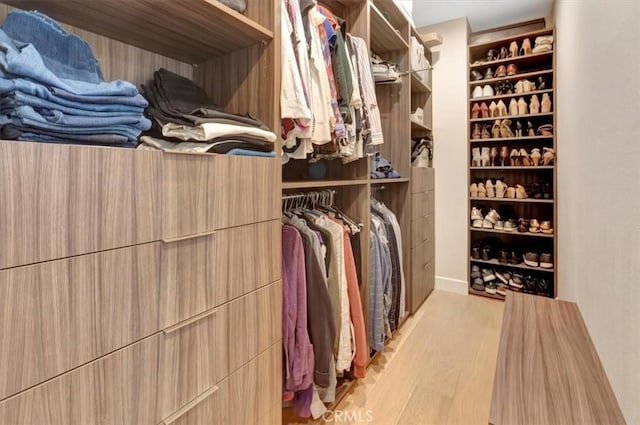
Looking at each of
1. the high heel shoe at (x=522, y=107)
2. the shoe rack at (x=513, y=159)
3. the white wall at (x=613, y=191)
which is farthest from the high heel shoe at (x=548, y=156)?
→ the white wall at (x=613, y=191)

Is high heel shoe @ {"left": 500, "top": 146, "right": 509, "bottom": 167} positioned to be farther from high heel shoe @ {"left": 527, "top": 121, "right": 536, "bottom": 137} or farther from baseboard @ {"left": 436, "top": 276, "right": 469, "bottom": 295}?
baseboard @ {"left": 436, "top": 276, "right": 469, "bottom": 295}

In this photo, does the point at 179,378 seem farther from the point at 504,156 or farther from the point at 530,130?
the point at 530,130

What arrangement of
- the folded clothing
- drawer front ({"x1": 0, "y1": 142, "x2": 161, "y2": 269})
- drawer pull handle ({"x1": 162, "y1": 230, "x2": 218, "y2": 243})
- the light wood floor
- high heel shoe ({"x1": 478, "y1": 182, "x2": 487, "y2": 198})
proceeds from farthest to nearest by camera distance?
1. high heel shoe ({"x1": 478, "y1": 182, "x2": 487, "y2": 198})
2. the folded clothing
3. the light wood floor
4. drawer pull handle ({"x1": 162, "y1": 230, "x2": 218, "y2": 243})
5. drawer front ({"x1": 0, "y1": 142, "x2": 161, "y2": 269})

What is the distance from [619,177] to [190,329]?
44.0 inches

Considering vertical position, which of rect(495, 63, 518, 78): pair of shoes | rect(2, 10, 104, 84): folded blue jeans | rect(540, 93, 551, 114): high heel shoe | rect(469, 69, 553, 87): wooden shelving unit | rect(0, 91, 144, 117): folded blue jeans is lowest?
rect(0, 91, 144, 117): folded blue jeans

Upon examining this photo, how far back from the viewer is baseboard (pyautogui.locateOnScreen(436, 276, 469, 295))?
3.15 m

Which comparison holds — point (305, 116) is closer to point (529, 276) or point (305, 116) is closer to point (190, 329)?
point (190, 329)

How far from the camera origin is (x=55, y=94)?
0.65m

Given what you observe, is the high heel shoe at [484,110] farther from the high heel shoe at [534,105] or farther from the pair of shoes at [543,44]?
the pair of shoes at [543,44]

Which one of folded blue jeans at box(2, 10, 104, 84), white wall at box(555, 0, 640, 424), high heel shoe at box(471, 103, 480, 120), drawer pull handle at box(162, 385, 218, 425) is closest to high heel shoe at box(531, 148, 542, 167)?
high heel shoe at box(471, 103, 480, 120)

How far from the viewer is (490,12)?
9.45ft

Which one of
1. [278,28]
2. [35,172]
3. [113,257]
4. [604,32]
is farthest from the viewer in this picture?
[278,28]

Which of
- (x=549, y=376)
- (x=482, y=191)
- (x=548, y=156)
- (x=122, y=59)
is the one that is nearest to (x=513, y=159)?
(x=548, y=156)

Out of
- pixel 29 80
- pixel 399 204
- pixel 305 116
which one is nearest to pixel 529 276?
pixel 399 204
